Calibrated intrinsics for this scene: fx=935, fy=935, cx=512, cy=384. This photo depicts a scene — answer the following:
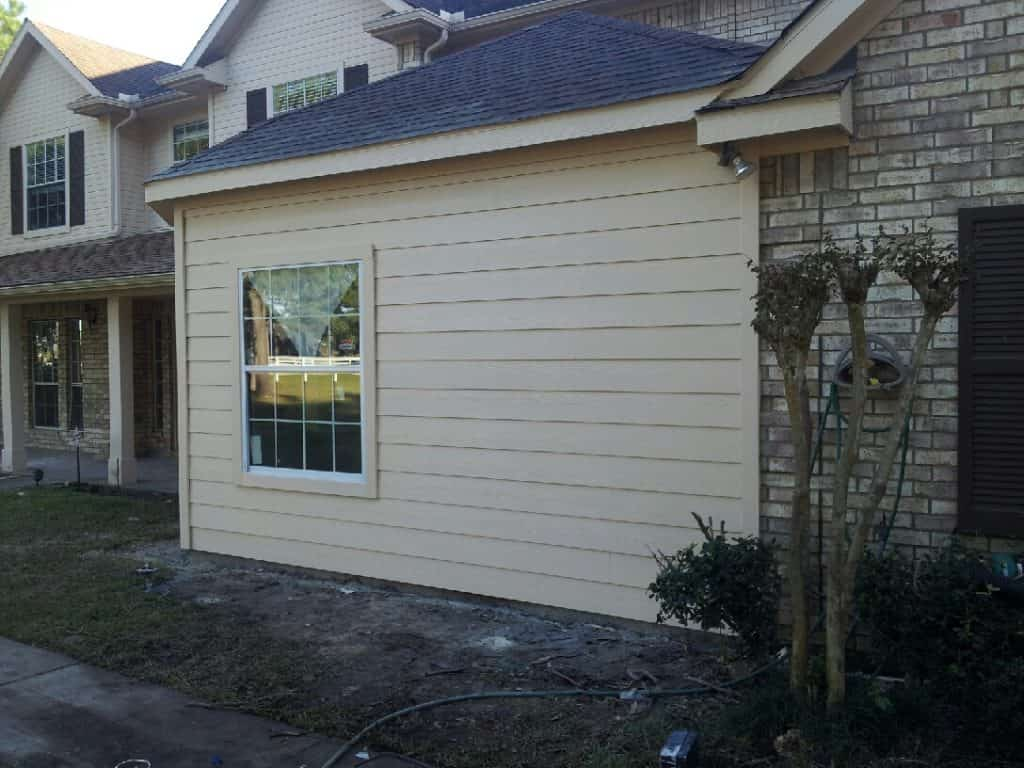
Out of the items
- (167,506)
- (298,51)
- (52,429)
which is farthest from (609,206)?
(52,429)

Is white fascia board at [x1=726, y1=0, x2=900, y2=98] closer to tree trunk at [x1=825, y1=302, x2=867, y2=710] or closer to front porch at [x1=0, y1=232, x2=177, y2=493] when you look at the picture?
tree trunk at [x1=825, y1=302, x2=867, y2=710]

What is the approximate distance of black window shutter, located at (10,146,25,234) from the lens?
16784mm

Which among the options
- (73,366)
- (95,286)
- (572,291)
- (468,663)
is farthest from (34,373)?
(468,663)

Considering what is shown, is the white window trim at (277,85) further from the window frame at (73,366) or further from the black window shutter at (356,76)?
the window frame at (73,366)

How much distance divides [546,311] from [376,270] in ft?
4.99

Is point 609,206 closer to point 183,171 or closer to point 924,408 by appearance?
point 924,408

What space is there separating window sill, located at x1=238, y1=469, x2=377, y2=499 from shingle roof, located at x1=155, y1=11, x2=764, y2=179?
249 centimetres

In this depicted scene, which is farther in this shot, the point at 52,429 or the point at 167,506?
the point at 52,429

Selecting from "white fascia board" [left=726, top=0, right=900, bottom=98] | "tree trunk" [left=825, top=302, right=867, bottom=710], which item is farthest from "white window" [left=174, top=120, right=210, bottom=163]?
"tree trunk" [left=825, top=302, right=867, bottom=710]

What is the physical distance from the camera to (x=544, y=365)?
6.18 meters

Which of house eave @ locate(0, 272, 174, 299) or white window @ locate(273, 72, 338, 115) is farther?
white window @ locate(273, 72, 338, 115)

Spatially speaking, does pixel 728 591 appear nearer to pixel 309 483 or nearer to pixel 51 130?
pixel 309 483

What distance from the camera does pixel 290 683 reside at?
203 inches

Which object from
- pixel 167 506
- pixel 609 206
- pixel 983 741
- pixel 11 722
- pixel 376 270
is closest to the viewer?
pixel 983 741
